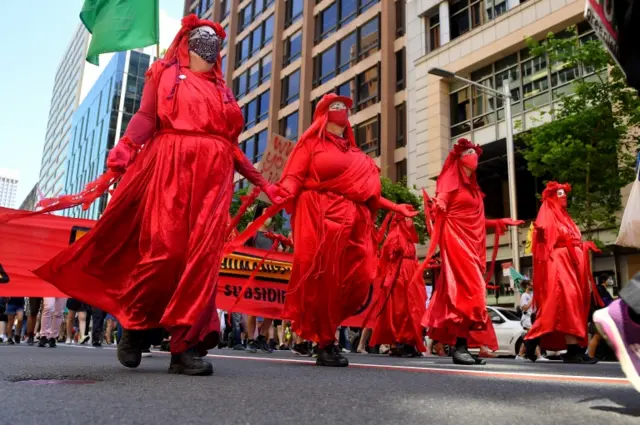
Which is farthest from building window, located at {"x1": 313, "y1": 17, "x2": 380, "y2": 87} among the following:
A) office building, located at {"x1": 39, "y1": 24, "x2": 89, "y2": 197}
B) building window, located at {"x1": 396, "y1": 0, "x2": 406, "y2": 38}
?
office building, located at {"x1": 39, "y1": 24, "x2": 89, "y2": 197}

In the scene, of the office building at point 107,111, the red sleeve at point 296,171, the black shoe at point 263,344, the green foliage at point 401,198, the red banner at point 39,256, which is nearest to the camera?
the red sleeve at point 296,171

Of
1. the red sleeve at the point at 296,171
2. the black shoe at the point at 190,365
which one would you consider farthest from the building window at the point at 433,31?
the black shoe at the point at 190,365

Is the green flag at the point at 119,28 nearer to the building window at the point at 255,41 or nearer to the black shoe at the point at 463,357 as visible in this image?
the black shoe at the point at 463,357

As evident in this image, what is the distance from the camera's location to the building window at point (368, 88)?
2816 centimetres

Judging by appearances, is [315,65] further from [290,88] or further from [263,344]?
[263,344]

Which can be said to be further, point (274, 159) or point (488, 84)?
point (488, 84)

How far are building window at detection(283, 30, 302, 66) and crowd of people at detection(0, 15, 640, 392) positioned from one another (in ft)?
97.5

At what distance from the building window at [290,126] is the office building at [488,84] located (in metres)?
9.99

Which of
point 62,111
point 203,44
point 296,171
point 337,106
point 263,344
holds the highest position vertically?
point 62,111

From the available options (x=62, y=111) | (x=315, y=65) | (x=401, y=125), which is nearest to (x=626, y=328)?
(x=401, y=125)

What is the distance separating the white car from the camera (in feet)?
41.2

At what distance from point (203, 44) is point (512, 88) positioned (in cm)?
1827

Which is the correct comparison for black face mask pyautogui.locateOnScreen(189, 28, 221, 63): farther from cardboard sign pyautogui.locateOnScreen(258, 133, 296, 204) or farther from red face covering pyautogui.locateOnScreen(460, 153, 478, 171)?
cardboard sign pyautogui.locateOnScreen(258, 133, 296, 204)

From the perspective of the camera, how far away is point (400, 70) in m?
27.3
